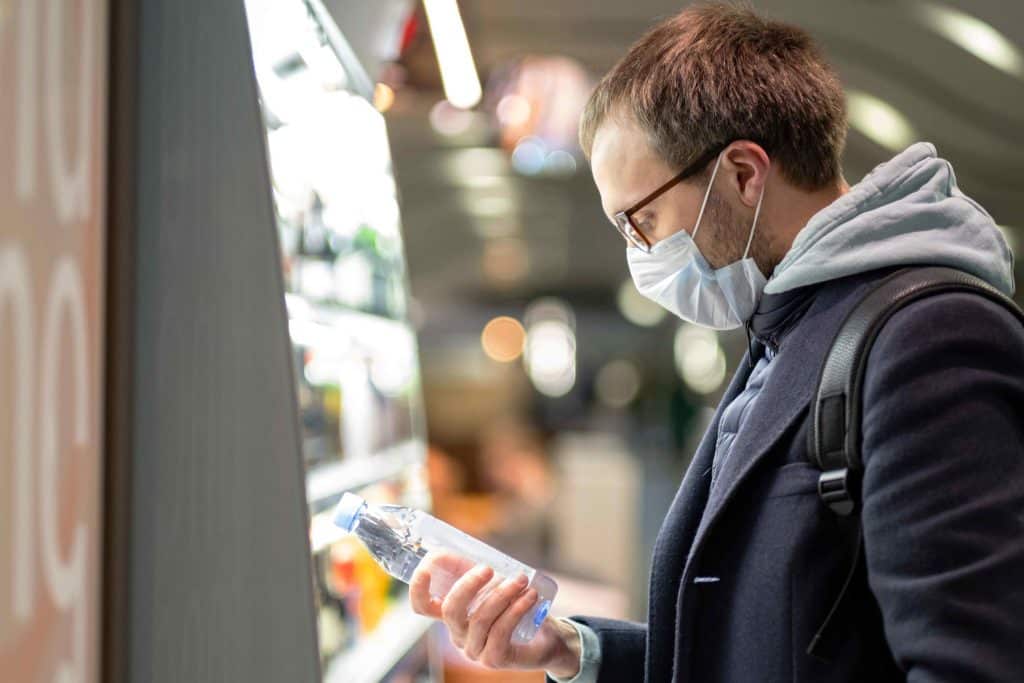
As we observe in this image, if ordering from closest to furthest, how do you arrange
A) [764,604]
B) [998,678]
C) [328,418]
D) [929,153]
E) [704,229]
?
1. [998,678]
2. [764,604]
3. [929,153]
4. [704,229]
5. [328,418]

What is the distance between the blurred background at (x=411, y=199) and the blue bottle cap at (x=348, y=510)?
0.20ft

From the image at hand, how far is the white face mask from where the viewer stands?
1.63 m

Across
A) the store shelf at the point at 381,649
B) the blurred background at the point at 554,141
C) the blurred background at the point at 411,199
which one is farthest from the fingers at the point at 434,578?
the blurred background at the point at 554,141

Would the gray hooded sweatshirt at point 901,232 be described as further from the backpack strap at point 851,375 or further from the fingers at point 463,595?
the fingers at point 463,595

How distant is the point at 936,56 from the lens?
6414mm

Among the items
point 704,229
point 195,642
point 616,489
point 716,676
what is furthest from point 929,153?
point 616,489

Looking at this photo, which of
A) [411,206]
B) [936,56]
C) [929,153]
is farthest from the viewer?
[411,206]

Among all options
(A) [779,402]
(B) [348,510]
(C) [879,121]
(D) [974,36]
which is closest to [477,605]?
(B) [348,510]

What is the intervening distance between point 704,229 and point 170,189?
32.6 inches

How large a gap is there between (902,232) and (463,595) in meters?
0.74

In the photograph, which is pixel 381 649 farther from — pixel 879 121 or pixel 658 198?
pixel 879 121

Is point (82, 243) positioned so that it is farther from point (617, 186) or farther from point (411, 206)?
point (411, 206)

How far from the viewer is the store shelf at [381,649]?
2674 mm

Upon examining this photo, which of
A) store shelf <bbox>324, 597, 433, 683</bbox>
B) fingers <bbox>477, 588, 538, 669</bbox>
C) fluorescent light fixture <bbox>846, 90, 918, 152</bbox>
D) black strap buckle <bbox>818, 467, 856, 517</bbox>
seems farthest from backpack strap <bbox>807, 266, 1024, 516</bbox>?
fluorescent light fixture <bbox>846, 90, 918, 152</bbox>
